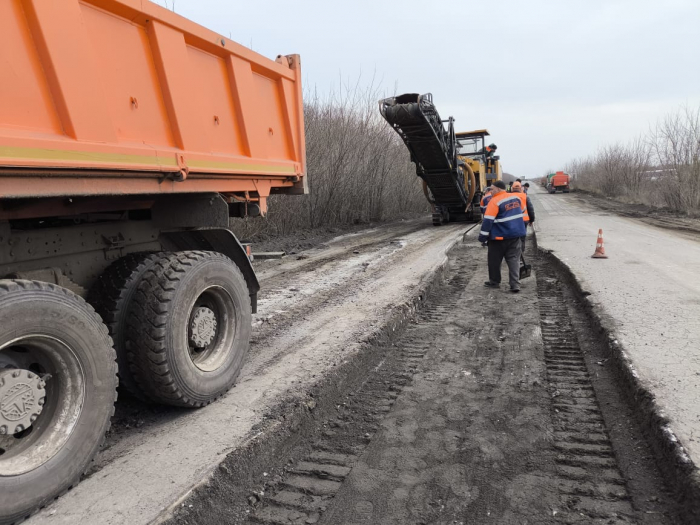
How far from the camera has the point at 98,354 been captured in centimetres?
247

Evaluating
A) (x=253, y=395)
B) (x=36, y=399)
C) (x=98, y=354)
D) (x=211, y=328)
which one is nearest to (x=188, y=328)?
(x=211, y=328)

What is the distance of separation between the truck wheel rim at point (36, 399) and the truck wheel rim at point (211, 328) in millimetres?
993

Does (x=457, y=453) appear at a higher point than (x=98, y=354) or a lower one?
lower

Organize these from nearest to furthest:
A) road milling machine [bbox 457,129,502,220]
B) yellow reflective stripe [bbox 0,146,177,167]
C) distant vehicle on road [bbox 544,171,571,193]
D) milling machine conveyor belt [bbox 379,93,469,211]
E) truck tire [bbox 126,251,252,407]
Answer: yellow reflective stripe [bbox 0,146,177,167] → truck tire [bbox 126,251,252,407] → milling machine conveyor belt [bbox 379,93,469,211] → road milling machine [bbox 457,129,502,220] → distant vehicle on road [bbox 544,171,571,193]

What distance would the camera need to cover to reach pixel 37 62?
2186 millimetres

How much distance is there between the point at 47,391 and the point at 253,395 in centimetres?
147

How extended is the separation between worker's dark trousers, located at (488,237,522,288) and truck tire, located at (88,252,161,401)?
558 cm

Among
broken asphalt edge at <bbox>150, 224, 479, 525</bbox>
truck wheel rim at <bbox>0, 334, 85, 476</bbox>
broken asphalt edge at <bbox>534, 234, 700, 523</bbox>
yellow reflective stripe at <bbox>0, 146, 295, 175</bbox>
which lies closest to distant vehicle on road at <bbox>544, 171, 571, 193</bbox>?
broken asphalt edge at <bbox>534, 234, 700, 523</bbox>

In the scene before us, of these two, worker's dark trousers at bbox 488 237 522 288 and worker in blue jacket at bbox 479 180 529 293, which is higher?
worker in blue jacket at bbox 479 180 529 293

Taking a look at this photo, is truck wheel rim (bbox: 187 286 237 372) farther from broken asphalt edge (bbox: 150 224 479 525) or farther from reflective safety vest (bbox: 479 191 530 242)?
reflective safety vest (bbox: 479 191 530 242)

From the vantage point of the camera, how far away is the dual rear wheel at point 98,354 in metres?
2.13

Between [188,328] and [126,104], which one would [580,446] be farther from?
[126,104]

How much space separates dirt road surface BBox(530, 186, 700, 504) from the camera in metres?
3.13

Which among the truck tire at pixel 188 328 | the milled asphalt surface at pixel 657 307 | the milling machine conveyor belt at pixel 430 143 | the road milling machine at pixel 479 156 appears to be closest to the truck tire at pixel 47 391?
the truck tire at pixel 188 328
